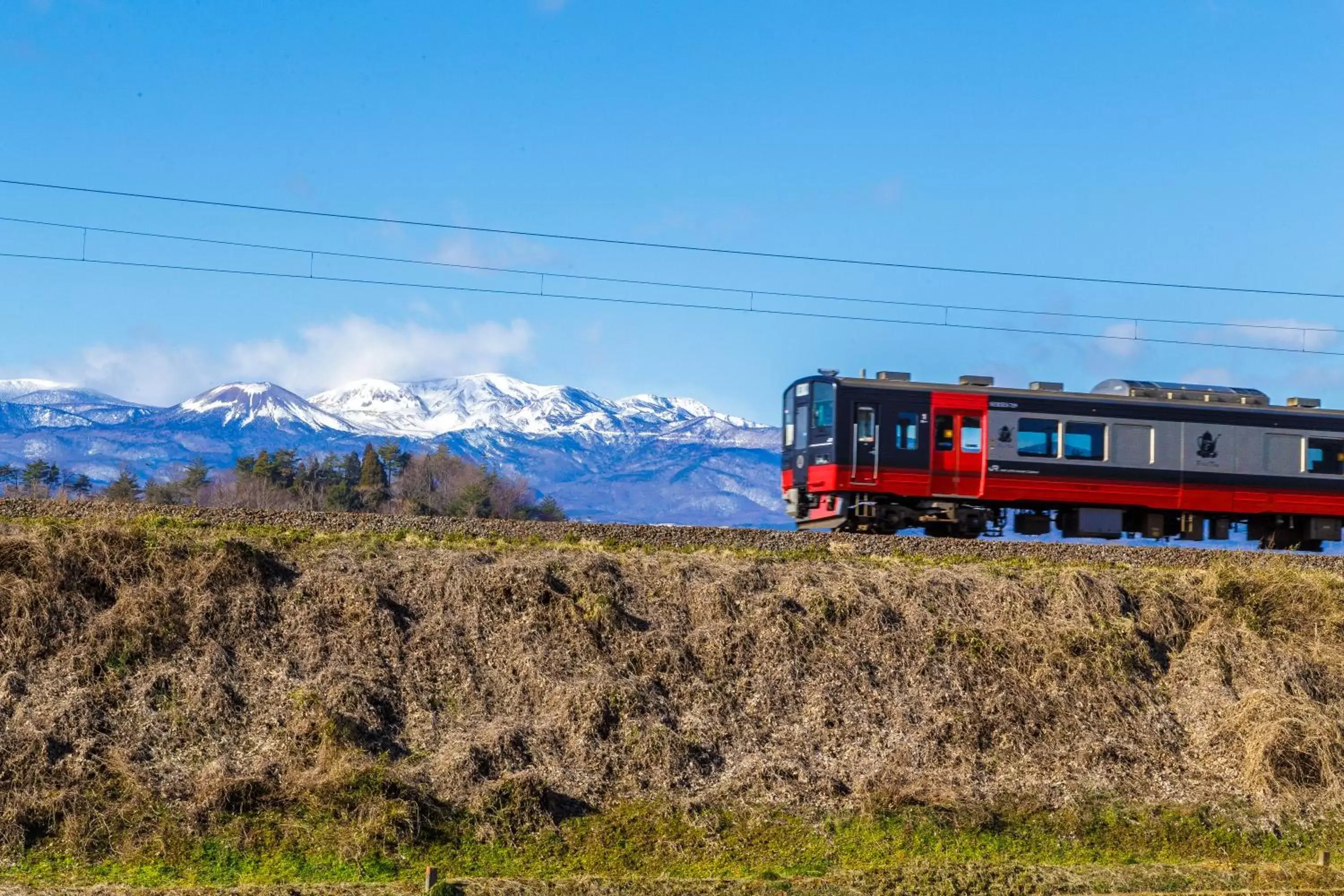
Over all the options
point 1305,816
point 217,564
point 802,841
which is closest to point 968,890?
point 802,841

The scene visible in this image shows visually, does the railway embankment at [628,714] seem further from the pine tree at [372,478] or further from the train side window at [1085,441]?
the pine tree at [372,478]

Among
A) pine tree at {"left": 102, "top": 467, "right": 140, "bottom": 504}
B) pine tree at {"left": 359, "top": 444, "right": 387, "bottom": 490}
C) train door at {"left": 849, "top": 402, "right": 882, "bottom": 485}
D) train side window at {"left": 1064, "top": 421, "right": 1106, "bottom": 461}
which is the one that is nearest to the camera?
train door at {"left": 849, "top": 402, "right": 882, "bottom": 485}

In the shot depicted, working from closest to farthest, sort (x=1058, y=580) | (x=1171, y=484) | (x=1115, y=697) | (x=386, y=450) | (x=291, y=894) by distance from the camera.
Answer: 1. (x=291, y=894)
2. (x=1115, y=697)
3. (x=1058, y=580)
4. (x=1171, y=484)
5. (x=386, y=450)

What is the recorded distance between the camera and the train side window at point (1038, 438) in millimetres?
29781

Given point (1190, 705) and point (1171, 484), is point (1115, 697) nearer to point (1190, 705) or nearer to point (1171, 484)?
point (1190, 705)

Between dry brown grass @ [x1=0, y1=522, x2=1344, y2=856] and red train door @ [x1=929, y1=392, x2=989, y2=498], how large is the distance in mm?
6825

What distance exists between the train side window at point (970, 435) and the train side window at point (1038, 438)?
0.90 metres

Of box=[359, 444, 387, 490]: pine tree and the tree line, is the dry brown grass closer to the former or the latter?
the tree line

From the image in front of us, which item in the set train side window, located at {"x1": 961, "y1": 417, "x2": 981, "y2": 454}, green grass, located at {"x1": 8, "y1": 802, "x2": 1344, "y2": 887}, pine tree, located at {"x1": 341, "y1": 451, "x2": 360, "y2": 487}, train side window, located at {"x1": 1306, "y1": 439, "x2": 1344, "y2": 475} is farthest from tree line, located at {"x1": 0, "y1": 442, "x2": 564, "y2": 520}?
green grass, located at {"x1": 8, "y1": 802, "x2": 1344, "y2": 887}

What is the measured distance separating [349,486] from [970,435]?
181ft

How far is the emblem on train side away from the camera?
30.9 m

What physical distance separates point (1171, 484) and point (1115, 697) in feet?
38.8

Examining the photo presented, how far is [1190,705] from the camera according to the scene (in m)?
20.4

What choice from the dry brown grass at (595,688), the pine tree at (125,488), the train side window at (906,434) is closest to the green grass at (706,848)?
the dry brown grass at (595,688)
